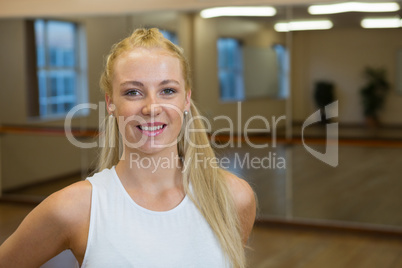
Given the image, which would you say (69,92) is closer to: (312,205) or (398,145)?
(312,205)

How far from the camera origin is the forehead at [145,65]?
1.36m

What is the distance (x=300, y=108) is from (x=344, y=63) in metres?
0.53

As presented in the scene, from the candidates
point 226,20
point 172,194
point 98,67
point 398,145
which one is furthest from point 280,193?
point 172,194

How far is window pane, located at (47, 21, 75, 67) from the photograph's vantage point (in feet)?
18.2

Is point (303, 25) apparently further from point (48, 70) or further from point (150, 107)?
point (150, 107)

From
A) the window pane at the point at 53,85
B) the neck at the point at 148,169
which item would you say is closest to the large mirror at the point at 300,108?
the window pane at the point at 53,85

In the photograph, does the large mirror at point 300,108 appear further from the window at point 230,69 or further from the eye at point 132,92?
the eye at point 132,92

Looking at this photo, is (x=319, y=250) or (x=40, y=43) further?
(x=40, y=43)

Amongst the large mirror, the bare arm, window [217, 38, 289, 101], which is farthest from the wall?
the bare arm

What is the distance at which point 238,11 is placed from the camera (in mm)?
4879

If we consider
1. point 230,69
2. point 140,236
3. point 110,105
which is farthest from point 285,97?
point 140,236

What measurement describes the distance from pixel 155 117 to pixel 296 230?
3.76 meters

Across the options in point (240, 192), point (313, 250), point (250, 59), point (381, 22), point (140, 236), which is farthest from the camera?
point (250, 59)

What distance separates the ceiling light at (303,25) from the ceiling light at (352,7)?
0.26ft
